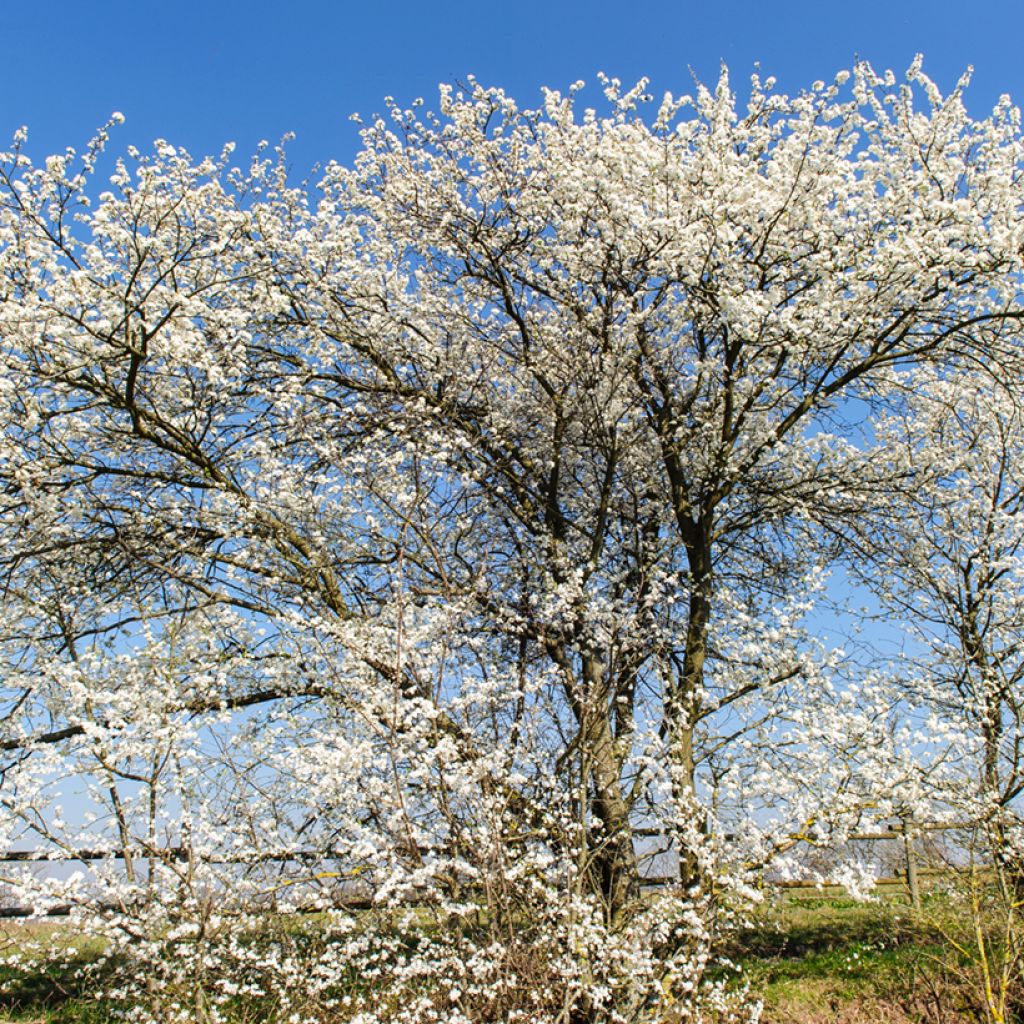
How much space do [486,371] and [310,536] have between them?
9.43 ft

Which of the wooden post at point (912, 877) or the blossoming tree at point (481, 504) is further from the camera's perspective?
the wooden post at point (912, 877)

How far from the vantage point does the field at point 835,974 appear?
23.6 feet

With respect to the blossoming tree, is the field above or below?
below

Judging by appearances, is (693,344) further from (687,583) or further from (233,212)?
(233,212)

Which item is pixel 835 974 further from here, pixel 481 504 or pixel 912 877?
pixel 481 504

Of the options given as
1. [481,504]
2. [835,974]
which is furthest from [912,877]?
[481,504]

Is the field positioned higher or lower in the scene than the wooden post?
lower

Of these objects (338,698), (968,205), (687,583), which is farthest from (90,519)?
(968,205)

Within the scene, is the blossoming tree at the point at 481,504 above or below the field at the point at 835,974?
above

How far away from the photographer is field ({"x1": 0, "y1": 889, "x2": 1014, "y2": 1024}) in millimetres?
7188

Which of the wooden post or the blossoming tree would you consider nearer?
the blossoming tree

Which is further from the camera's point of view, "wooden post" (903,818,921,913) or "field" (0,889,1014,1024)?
"wooden post" (903,818,921,913)

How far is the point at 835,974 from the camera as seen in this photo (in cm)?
859

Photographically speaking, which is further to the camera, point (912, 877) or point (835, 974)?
point (912, 877)
